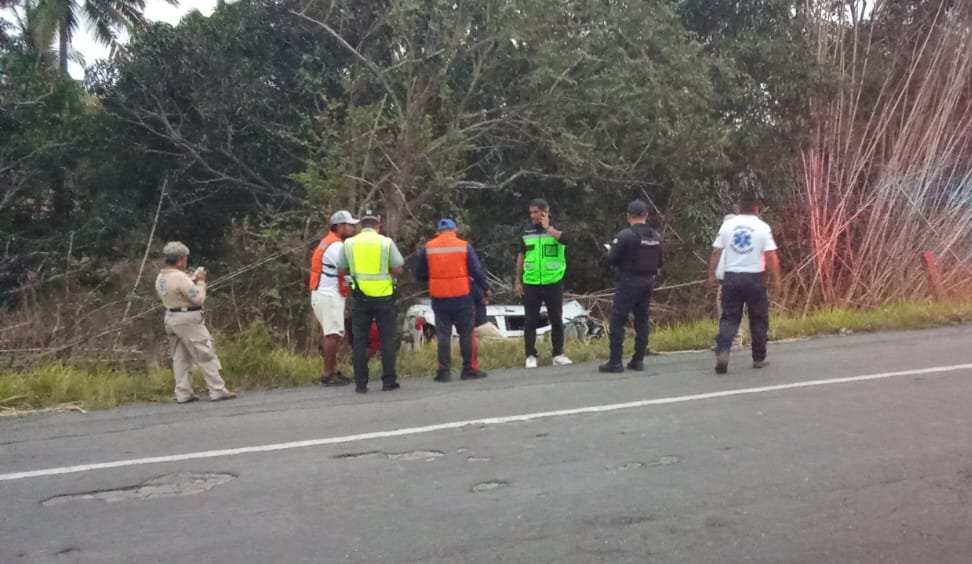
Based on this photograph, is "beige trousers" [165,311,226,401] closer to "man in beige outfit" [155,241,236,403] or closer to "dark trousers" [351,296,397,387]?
"man in beige outfit" [155,241,236,403]

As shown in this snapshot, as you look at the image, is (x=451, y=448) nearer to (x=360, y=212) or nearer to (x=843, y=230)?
(x=360, y=212)

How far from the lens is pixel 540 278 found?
9.27 metres

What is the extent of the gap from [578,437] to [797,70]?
1232 centimetres

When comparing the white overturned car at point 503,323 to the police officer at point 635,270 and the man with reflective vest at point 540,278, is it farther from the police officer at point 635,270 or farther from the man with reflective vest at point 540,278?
the police officer at point 635,270

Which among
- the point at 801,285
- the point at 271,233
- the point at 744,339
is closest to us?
the point at 744,339

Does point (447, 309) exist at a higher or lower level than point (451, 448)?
higher

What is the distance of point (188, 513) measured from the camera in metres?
4.61

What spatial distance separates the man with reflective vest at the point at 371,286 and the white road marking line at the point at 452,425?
190 cm

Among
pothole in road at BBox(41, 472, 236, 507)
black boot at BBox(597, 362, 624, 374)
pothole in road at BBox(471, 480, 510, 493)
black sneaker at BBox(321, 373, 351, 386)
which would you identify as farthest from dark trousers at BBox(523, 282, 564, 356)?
pothole in road at BBox(41, 472, 236, 507)

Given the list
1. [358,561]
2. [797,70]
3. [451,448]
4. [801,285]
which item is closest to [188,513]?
[358,561]

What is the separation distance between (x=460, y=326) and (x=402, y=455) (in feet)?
10.5

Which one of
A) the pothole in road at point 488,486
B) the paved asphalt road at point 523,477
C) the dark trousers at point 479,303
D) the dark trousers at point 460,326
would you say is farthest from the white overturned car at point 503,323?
the pothole in road at point 488,486

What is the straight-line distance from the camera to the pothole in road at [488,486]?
4871 mm

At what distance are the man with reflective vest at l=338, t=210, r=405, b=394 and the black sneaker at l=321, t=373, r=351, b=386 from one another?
541mm
